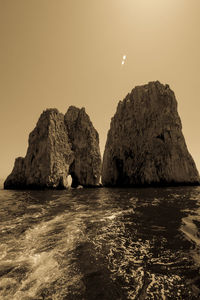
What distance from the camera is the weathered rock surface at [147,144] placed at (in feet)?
159

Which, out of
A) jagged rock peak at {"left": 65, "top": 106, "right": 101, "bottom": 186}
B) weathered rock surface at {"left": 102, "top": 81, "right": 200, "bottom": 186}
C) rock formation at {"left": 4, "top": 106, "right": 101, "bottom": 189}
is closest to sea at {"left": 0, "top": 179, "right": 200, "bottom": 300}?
rock formation at {"left": 4, "top": 106, "right": 101, "bottom": 189}

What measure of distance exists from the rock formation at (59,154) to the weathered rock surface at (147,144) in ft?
20.4

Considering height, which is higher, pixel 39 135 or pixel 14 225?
pixel 39 135

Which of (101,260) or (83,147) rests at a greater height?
(83,147)

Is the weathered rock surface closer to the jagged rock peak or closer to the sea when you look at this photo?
the jagged rock peak

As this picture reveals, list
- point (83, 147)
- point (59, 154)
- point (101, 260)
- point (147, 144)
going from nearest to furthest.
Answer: point (101, 260), point (59, 154), point (147, 144), point (83, 147)

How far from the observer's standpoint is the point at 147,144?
52.1 m

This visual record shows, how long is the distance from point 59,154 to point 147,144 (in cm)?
2668

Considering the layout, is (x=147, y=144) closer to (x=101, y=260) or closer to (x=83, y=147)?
(x=83, y=147)

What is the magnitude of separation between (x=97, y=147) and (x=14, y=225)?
166ft

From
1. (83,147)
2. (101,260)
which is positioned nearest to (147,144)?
(83,147)

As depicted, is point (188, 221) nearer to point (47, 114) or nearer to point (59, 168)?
point (59, 168)

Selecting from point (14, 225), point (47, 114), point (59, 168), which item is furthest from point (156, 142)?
point (14, 225)

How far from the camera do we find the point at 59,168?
145 ft
